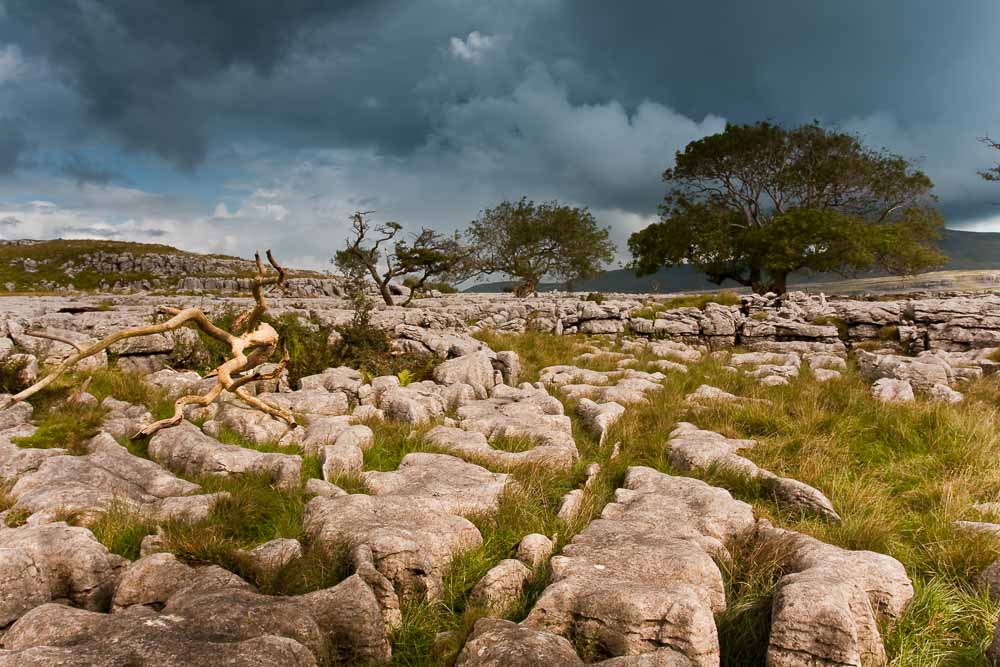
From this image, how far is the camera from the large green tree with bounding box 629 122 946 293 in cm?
3741

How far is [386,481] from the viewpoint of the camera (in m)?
5.91

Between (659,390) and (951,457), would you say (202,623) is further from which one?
(659,390)

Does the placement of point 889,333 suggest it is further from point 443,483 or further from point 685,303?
point 443,483

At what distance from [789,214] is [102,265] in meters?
113

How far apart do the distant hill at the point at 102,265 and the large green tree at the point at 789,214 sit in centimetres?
7295

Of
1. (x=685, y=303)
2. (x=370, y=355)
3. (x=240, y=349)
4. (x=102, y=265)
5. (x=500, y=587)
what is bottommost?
(x=500, y=587)

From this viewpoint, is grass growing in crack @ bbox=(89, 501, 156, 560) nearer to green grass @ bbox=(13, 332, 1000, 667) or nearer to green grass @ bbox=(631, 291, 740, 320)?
green grass @ bbox=(13, 332, 1000, 667)

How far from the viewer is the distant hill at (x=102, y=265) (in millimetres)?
→ 85125

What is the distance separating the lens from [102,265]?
99562mm

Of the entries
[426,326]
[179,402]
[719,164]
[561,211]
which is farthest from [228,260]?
[179,402]

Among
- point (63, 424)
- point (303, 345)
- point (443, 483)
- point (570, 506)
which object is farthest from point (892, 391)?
point (63, 424)

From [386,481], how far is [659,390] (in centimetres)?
663

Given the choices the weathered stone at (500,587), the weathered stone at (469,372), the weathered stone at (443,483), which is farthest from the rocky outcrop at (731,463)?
the weathered stone at (469,372)

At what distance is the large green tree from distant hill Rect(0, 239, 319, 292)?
72949 millimetres
